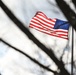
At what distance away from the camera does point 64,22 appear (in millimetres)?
7137

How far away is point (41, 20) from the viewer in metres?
7.22

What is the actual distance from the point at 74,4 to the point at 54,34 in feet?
2.94

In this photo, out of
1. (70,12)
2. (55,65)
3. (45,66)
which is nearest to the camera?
(70,12)

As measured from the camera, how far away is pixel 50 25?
7.18m

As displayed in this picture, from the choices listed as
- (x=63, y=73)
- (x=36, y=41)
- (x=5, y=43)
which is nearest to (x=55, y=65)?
(x=63, y=73)

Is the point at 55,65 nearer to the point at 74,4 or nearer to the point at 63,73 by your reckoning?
the point at 63,73

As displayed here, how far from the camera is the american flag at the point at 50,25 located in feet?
23.4

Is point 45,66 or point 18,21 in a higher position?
point 18,21

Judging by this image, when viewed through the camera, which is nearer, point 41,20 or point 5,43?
point 41,20

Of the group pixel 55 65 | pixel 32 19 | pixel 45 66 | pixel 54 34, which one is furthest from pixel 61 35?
pixel 45 66

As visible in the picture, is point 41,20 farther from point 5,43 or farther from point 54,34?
point 5,43

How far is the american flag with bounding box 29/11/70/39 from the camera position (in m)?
7.14

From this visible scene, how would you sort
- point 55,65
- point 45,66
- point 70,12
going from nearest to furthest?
point 70,12, point 55,65, point 45,66

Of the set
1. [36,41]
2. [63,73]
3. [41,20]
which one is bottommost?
[63,73]
